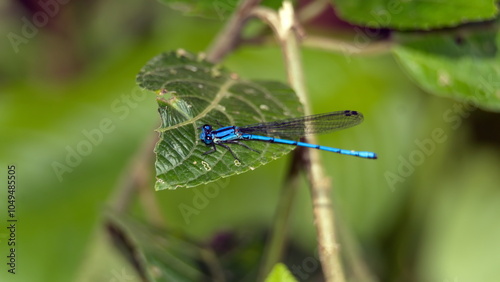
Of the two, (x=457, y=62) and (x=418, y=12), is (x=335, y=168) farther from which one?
(x=418, y=12)

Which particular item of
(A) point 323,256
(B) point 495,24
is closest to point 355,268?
(A) point 323,256

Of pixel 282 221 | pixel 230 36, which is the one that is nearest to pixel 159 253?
pixel 282 221

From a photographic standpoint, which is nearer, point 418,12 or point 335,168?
point 418,12

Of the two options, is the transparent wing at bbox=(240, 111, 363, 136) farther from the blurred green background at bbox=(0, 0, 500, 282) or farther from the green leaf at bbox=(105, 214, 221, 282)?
the blurred green background at bbox=(0, 0, 500, 282)

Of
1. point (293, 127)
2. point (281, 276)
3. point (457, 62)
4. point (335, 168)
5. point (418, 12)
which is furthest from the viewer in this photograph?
point (335, 168)

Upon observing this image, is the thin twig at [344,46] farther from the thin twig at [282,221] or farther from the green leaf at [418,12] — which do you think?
the thin twig at [282,221]

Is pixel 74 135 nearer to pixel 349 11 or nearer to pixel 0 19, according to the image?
pixel 0 19

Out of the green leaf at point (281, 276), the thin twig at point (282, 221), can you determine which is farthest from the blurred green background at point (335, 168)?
the green leaf at point (281, 276)

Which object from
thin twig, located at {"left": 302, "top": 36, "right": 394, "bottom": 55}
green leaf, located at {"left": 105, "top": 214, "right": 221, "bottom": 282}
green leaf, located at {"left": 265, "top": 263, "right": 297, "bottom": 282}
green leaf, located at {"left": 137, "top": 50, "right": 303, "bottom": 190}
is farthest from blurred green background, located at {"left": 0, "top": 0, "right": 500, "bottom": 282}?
green leaf, located at {"left": 265, "top": 263, "right": 297, "bottom": 282}
